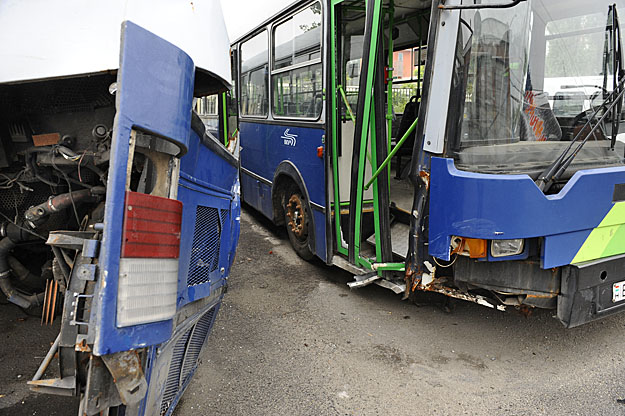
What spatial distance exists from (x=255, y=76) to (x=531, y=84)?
436 cm

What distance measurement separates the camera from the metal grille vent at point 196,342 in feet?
8.90

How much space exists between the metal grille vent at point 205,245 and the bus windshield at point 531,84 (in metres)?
1.65

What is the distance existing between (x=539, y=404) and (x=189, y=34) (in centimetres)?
302

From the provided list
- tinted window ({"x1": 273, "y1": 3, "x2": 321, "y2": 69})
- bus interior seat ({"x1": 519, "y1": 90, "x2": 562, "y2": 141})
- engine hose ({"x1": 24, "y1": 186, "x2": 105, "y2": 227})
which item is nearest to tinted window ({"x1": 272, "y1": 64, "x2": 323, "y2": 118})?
tinted window ({"x1": 273, "y1": 3, "x2": 321, "y2": 69})

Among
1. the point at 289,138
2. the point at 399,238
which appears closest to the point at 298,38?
the point at 289,138

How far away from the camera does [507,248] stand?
3.21 m

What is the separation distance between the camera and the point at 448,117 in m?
3.28

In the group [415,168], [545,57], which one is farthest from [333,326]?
[545,57]

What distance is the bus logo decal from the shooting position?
219 inches

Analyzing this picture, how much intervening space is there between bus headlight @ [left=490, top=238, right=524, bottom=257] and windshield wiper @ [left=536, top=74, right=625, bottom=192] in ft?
1.26

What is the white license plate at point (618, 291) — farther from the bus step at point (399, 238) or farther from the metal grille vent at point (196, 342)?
the metal grille vent at point (196, 342)

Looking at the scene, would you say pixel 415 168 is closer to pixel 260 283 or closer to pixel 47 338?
pixel 260 283

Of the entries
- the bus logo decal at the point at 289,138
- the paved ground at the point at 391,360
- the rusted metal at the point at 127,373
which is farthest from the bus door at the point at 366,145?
the rusted metal at the point at 127,373

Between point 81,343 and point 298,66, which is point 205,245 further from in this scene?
point 298,66
